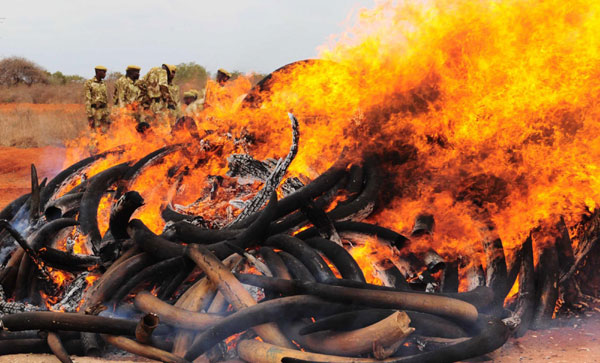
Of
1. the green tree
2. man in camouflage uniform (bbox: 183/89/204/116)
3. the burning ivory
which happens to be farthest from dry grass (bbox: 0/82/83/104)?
the burning ivory

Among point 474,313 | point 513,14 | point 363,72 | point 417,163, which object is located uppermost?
point 513,14

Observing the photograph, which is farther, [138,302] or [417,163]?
[417,163]

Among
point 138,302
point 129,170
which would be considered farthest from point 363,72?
point 138,302

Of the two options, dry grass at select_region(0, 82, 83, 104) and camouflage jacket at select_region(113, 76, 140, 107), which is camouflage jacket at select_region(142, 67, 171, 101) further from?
dry grass at select_region(0, 82, 83, 104)

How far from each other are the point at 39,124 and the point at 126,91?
10.7 m

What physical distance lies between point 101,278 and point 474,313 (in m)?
2.70

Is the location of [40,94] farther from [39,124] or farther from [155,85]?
[155,85]

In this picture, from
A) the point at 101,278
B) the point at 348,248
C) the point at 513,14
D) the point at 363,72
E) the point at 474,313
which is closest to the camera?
the point at 474,313

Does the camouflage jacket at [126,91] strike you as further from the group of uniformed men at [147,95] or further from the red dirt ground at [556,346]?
the red dirt ground at [556,346]

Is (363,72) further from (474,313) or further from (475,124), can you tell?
(474,313)

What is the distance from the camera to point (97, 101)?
17.0 metres

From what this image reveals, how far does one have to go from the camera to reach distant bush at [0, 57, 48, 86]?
120 ft

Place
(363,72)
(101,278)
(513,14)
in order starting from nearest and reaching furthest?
(101,278) → (513,14) → (363,72)

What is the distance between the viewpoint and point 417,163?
211 inches
